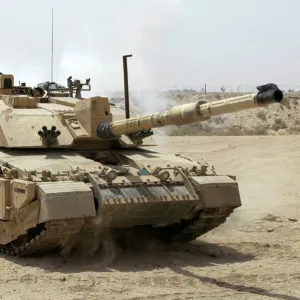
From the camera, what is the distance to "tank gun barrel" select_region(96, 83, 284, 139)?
8.94 m

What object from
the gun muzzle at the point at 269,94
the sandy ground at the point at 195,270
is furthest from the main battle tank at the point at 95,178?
the sandy ground at the point at 195,270

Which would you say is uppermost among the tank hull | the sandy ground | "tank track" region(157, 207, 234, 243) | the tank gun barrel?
the tank gun barrel

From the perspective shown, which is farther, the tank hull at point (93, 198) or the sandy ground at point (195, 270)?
the tank hull at point (93, 198)

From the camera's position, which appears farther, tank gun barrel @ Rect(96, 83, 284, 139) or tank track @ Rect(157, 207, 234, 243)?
tank track @ Rect(157, 207, 234, 243)

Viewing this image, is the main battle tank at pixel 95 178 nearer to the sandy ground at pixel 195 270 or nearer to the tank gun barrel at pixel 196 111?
the tank gun barrel at pixel 196 111

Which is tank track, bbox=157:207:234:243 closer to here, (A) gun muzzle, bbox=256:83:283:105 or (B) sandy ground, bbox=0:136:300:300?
(B) sandy ground, bbox=0:136:300:300

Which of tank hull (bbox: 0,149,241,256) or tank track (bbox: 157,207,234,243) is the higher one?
tank hull (bbox: 0,149,241,256)

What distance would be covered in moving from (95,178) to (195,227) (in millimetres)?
2256

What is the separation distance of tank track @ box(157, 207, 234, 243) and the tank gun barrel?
1893 mm

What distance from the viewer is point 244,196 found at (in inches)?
735

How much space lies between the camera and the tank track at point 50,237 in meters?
10.5

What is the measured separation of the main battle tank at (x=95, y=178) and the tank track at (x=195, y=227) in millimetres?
18

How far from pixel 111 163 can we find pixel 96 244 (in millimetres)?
1821

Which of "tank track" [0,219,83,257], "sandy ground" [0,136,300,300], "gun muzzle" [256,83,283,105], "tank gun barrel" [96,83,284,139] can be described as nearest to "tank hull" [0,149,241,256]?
"tank track" [0,219,83,257]
